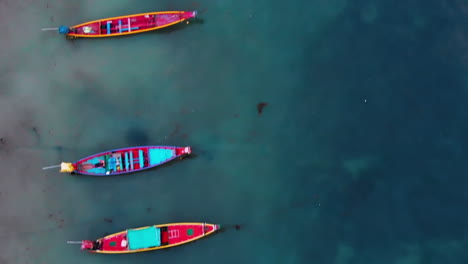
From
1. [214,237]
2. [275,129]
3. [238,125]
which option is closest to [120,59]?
[238,125]

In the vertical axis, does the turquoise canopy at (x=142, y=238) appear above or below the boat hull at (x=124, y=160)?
below

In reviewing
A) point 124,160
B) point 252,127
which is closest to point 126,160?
point 124,160

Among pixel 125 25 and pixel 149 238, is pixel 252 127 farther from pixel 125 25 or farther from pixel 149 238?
pixel 125 25

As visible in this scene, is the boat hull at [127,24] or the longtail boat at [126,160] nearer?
the longtail boat at [126,160]

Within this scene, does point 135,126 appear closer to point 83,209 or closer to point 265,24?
point 83,209

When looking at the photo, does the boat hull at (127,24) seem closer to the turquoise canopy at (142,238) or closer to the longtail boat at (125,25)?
the longtail boat at (125,25)

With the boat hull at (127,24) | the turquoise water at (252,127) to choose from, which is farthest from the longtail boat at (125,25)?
the turquoise water at (252,127)
